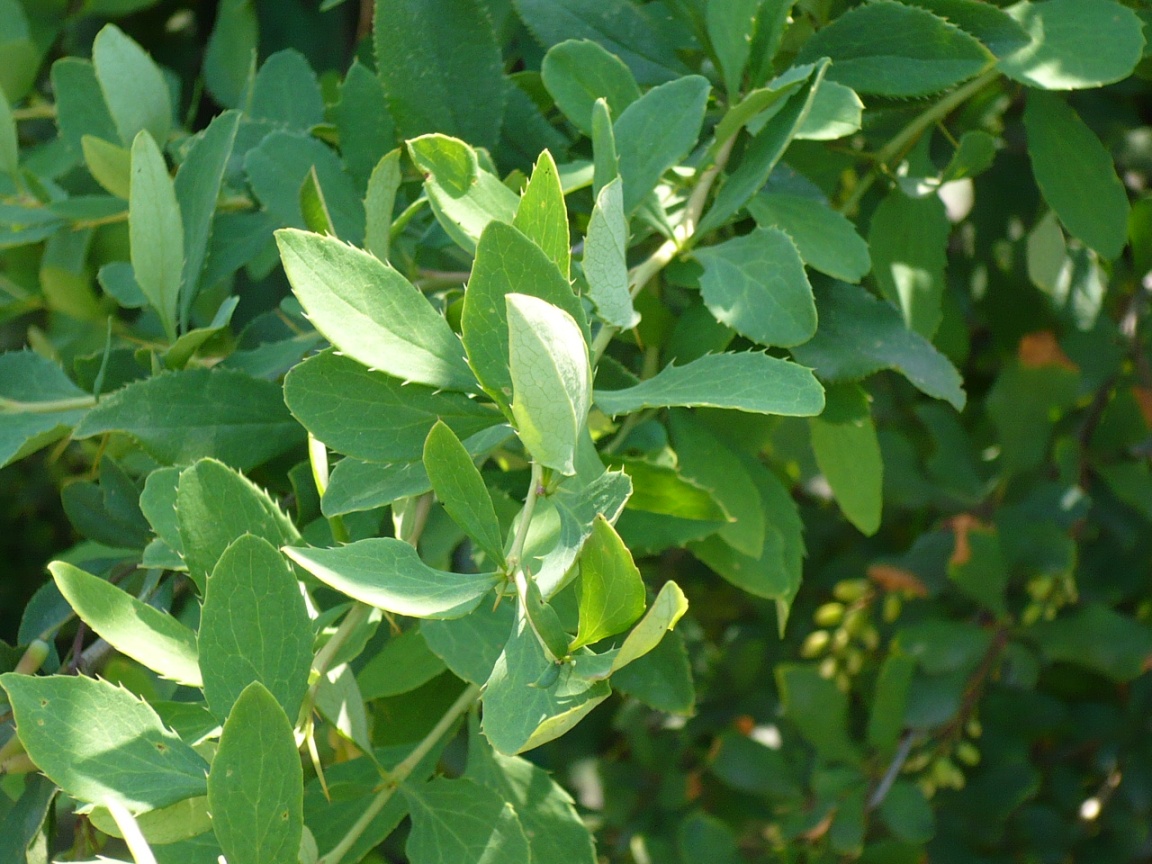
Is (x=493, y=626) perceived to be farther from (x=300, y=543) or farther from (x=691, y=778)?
(x=691, y=778)

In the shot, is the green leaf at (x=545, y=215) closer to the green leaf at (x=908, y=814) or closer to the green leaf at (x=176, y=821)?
the green leaf at (x=176, y=821)

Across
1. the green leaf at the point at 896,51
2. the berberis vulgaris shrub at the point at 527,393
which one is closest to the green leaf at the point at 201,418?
the berberis vulgaris shrub at the point at 527,393

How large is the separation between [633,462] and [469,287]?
0.55 feet

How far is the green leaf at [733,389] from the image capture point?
0.41m

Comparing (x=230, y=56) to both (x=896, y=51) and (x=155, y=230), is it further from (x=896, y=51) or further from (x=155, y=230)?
(x=896, y=51)

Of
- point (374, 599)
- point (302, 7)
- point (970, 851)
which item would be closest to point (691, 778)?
point (970, 851)

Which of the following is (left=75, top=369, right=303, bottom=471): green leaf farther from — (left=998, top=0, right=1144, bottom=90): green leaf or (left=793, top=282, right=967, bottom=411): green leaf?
(left=998, top=0, right=1144, bottom=90): green leaf

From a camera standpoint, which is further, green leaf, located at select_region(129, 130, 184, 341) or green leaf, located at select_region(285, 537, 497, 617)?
green leaf, located at select_region(129, 130, 184, 341)

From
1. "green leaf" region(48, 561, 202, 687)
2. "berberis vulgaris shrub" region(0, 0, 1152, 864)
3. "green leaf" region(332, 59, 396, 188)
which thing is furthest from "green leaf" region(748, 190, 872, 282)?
"green leaf" region(48, 561, 202, 687)

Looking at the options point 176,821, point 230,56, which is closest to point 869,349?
point 176,821

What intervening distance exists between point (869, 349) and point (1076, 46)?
197 mm

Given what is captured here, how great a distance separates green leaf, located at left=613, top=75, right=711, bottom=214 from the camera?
0.53 metres

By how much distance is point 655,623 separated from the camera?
361 mm

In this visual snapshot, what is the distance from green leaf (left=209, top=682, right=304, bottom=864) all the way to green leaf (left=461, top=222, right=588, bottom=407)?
0.14 metres
